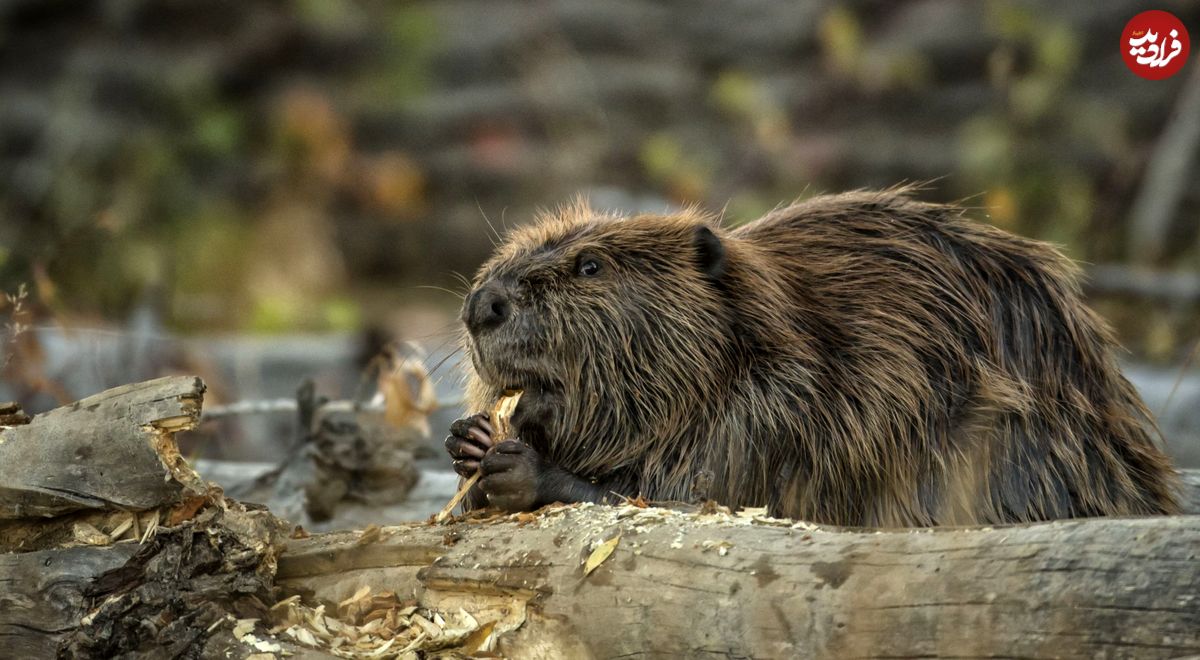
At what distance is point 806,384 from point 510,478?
2.82 feet

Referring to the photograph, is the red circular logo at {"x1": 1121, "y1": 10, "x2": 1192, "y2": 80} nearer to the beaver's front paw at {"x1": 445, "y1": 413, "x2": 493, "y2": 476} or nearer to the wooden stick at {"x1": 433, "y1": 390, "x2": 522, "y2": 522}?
the wooden stick at {"x1": 433, "y1": 390, "x2": 522, "y2": 522}

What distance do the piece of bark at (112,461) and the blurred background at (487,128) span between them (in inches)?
304

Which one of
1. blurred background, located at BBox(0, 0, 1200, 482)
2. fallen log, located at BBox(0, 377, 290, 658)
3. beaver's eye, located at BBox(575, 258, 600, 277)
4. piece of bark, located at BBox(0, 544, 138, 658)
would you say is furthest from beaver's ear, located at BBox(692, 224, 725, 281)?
blurred background, located at BBox(0, 0, 1200, 482)

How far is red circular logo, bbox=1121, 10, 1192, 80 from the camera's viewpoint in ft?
27.7

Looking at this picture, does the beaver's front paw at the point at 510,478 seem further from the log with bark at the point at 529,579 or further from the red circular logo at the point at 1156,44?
the red circular logo at the point at 1156,44

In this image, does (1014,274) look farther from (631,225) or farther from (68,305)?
(68,305)

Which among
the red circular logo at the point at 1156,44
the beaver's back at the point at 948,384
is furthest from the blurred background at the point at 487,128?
the beaver's back at the point at 948,384

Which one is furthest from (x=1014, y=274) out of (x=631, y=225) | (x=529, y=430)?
(x=529, y=430)

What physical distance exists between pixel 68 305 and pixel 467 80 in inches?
203

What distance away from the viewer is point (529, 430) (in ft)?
12.1

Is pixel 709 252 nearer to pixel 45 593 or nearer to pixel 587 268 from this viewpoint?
pixel 587 268

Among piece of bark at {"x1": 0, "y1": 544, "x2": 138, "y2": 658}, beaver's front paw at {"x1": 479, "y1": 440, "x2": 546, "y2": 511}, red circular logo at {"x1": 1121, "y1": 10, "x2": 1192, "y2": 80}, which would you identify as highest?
red circular logo at {"x1": 1121, "y1": 10, "x2": 1192, "y2": 80}

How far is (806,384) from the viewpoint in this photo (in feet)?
11.8

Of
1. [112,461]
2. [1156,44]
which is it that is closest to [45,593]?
[112,461]
